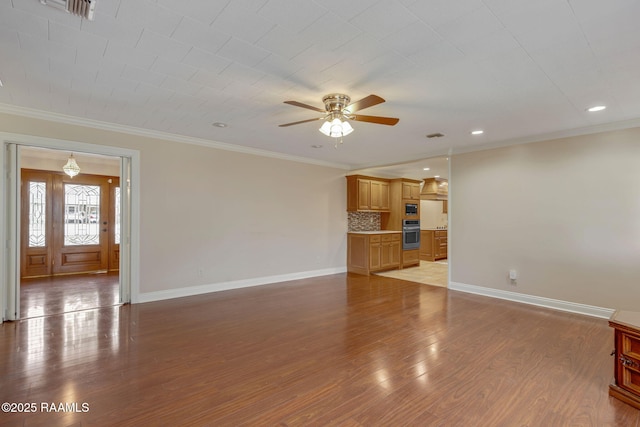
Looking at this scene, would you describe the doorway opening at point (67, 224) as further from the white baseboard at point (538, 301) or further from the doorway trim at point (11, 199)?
the white baseboard at point (538, 301)

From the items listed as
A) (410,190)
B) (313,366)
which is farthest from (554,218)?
(313,366)

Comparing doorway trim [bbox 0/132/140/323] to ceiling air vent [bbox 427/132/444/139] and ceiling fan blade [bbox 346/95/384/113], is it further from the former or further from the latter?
ceiling air vent [bbox 427/132/444/139]

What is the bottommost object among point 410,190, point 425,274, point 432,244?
point 425,274

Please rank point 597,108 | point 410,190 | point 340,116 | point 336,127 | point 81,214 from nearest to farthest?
point 336,127 → point 340,116 → point 597,108 → point 81,214 → point 410,190

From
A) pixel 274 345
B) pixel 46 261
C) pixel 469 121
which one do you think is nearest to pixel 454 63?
pixel 469 121

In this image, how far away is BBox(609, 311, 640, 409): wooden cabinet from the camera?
2105mm

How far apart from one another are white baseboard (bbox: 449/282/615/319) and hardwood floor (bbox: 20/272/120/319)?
583 cm

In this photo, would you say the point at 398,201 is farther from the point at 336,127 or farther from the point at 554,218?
the point at 336,127

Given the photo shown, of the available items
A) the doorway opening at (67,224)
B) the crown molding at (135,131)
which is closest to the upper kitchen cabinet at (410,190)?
the crown molding at (135,131)

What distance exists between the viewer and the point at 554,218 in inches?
175

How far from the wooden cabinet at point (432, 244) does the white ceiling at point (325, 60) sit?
17.6 feet

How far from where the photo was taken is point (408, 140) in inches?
193

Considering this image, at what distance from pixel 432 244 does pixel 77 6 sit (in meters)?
9.06

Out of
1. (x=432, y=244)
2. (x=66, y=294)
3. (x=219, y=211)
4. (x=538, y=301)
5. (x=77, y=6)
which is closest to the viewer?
(x=77, y=6)
